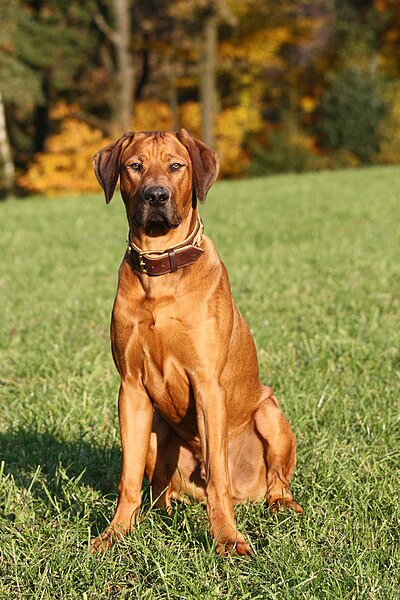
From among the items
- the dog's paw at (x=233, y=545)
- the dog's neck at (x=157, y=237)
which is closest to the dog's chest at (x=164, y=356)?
the dog's neck at (x=157, y=237)

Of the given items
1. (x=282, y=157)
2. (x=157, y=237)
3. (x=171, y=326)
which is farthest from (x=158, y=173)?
(x=282, y=157)

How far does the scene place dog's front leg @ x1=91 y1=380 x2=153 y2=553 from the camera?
3320mm

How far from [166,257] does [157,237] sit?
13 centimetres

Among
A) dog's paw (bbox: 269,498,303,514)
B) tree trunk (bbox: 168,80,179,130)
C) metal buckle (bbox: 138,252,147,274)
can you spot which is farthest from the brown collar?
tree trunk (bbox: 168,80,179,130)

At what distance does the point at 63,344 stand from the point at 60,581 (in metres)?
3.52

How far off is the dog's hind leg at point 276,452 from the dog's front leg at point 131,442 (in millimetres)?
692

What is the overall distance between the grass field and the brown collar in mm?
1116

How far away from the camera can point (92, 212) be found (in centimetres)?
1595

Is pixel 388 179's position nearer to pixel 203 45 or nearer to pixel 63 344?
pixel 203 45

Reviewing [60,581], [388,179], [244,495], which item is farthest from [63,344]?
[388,179]

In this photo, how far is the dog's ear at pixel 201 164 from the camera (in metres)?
3.36

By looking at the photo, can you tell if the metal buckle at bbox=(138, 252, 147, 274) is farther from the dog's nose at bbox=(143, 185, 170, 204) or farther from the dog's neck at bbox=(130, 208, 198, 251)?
the dog's nose at bbox=(143, 185, 170, 204)

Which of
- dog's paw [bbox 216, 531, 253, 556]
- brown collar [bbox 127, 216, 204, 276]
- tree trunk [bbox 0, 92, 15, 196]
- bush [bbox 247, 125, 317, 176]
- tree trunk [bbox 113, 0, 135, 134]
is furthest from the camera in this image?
bush [bbox 247, 125, 317, 176]

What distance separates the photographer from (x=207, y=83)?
97.5ft
